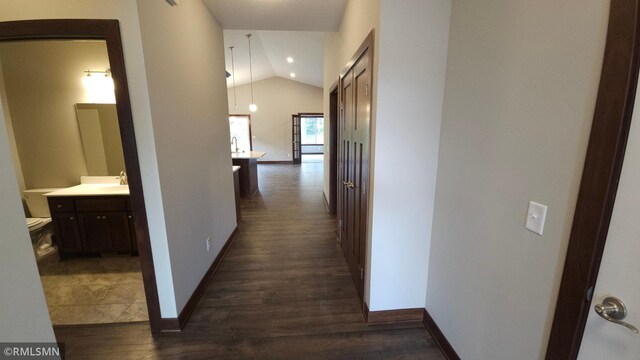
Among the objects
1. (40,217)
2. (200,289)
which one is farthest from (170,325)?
(40,217)

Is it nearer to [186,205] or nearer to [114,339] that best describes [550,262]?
[186,205]

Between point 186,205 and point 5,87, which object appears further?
point 5,87

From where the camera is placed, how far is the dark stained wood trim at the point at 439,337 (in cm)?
164

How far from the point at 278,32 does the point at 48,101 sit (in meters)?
3.88

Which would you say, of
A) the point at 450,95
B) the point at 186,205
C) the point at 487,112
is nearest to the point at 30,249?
the point at 186,205

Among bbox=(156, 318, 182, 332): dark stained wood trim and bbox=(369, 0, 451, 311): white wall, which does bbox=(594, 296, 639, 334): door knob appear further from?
bbox=(156, 318, 182, 332): dark stained wood trim

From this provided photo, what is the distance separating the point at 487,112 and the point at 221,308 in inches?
93.5

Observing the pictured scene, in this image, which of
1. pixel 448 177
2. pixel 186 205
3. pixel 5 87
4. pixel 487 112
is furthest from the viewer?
pixel 5 87

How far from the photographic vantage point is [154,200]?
5.60 ft

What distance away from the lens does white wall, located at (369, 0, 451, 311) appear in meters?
1.56

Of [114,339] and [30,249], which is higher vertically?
[30,249]

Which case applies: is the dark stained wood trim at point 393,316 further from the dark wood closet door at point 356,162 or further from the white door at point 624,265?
the white door at point 624,265

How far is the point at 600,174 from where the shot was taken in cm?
80

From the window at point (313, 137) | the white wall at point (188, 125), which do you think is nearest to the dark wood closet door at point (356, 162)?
the white wall at point (188, 125)
